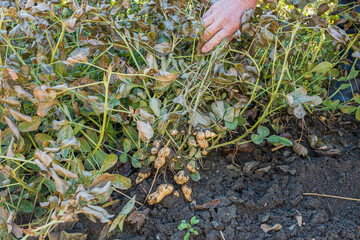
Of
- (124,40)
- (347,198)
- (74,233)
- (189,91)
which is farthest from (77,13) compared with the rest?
(347,198)

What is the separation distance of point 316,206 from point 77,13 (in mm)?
974

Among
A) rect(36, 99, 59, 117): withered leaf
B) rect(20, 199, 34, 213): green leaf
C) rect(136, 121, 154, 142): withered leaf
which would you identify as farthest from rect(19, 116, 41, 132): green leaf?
rect(136, 121, 154, 142): withered leaf

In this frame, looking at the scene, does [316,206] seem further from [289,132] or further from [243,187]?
[289,132]

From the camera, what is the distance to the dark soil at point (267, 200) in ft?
3.38

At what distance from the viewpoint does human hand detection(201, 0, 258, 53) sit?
4.27ft

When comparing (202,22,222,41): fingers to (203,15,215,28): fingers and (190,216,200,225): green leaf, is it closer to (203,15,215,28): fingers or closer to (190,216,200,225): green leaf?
(203,15,215,28): fingers

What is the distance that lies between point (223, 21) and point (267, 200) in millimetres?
671

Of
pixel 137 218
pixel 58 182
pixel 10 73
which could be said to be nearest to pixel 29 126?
pixel 10 73

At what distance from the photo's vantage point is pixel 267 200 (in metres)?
1.14

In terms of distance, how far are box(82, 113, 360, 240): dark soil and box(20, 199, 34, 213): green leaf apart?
0.16 metres

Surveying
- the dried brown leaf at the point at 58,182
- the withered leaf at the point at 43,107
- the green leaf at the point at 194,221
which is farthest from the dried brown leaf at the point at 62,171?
the green leaf at the point at 194,221

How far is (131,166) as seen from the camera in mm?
1218

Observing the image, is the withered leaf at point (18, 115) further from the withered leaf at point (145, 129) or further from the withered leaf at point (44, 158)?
the withered leaf at point (145, 129)

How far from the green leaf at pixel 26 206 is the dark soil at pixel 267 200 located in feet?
0.54
